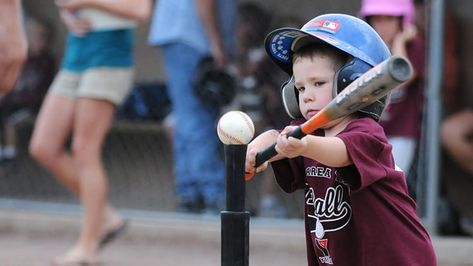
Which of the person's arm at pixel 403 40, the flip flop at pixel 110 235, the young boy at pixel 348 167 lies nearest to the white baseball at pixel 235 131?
the young boy at pixel 348 167

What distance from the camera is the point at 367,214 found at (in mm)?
2967

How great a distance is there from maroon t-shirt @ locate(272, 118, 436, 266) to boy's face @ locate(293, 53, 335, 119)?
102mm

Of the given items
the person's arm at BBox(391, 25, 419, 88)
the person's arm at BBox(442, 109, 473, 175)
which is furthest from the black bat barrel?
the person's arm at BBox(442, 109, 473, 175)

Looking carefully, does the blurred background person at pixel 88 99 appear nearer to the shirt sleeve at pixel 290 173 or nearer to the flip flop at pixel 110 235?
the flip flop at pixel 110 235

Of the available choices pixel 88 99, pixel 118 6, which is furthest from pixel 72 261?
pixel 118 6

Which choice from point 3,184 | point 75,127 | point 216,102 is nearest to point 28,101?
point 3,184

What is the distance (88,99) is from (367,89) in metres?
3.54

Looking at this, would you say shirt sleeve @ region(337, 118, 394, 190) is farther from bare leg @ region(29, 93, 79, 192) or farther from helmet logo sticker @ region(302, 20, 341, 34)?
bare leg @ region(29, 93, 79, 192)

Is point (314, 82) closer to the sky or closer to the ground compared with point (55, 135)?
closer to the sky

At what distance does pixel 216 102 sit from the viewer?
6855 mm

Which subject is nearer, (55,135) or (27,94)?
(55,135)

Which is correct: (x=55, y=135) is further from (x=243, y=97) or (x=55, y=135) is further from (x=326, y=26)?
(x=326, y=26)

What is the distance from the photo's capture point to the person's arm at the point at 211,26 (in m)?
6.68

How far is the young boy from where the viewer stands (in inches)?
115
